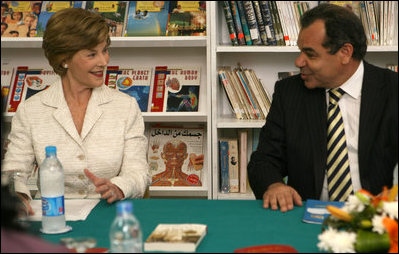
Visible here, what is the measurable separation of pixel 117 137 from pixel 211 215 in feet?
2.19

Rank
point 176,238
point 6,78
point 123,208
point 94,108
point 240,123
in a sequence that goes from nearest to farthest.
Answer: point 123,208
point 176,238
point 94,108
point 240,123
point 6,78

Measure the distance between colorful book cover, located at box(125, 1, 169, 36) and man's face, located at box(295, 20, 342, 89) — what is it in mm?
1149

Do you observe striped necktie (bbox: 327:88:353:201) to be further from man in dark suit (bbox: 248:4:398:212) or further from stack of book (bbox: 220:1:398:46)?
stack of book (bbox: 220:1:398:46)

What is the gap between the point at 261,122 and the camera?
3143 mm

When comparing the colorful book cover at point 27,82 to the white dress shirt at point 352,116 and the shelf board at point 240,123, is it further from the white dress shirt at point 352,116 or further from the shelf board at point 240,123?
the white dress shirt at point 352,116

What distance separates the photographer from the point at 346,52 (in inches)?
90.1

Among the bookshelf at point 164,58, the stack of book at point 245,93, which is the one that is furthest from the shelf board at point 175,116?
the stack of book at point 245,93

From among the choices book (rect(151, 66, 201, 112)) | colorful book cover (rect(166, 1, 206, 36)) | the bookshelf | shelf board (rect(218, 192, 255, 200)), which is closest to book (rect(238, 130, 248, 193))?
shelf board (rect(218, 192, 255, 200))

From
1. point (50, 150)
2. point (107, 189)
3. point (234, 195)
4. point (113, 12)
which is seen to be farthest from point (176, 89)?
point (50, 150)

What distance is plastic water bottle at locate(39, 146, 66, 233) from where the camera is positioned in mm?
1638

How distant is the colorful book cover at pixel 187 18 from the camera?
3223 mm

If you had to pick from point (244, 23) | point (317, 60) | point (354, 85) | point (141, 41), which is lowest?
point (354, 85)

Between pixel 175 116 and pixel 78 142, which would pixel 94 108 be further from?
pixel 175 116

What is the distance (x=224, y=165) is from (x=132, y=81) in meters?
0.78
